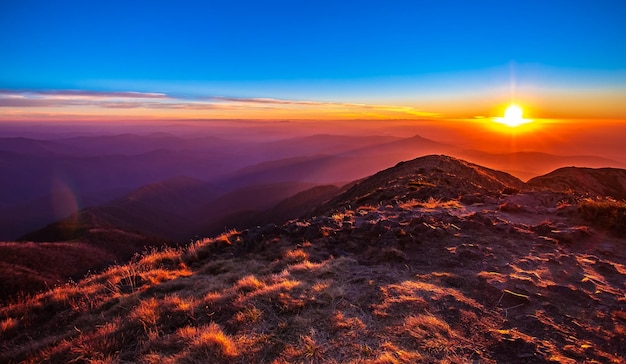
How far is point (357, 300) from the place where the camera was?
594 centimetres

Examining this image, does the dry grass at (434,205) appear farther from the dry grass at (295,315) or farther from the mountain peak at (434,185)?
the dry grass at (295,315)

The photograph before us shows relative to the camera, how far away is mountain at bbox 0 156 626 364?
460 cm

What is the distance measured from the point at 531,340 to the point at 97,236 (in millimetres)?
81448

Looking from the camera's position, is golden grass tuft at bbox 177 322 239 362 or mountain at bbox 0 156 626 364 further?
mountain at bbox 0 156 626 364

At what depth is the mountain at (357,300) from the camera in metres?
4.60

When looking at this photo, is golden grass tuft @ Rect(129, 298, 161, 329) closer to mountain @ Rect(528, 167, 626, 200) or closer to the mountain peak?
the mountain peak

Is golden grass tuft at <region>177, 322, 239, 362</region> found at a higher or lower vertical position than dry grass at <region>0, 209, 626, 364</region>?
higher

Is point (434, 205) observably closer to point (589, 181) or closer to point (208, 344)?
point (208, 344)

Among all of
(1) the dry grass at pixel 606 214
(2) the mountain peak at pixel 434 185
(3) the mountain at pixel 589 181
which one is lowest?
(3) the mountain at pixel 589 181

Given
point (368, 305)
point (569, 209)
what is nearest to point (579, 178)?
point (569, 209)

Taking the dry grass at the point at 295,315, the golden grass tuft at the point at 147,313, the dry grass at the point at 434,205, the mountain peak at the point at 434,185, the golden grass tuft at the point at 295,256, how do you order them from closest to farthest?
the dry grass at the point at 295,315
the golden grass tuft at the point at 147,313
the golden grass tuft at the point at 295,256
the dry grass at the point at 434,205
the mountain peak at the point at 434,185

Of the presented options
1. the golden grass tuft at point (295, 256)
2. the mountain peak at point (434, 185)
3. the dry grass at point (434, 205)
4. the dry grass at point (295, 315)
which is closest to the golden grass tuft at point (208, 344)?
the dry grass at point (295, 315)

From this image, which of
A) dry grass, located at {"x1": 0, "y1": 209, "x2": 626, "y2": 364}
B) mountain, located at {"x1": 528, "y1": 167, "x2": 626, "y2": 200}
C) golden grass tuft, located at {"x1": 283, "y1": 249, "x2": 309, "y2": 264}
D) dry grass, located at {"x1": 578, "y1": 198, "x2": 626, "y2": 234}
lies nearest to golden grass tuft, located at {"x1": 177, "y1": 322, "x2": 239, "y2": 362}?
dry grass, located at {"x1": 0, "y1": 209, "x2": 626, "y2": 364}

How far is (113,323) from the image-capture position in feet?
18.9
